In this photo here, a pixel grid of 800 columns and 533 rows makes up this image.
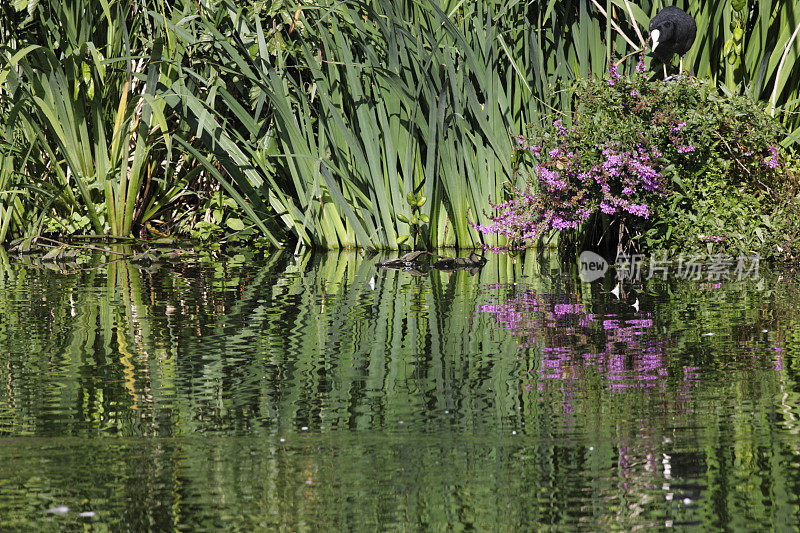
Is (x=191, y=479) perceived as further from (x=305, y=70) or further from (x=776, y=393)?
(x=305, y=70)

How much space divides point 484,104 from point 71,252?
2.55m

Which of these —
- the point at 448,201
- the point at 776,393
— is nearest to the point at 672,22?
the point at 448,201

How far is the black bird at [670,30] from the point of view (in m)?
4.79

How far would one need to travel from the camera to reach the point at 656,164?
4.70 metres

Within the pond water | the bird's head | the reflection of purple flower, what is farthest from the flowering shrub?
the pond water

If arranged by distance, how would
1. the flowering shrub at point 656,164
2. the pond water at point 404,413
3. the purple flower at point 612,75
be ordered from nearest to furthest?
the pond water at point 404,413
the flowering shrub at point 656,164
the purple flower at point 612,75

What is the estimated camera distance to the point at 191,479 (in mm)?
1694

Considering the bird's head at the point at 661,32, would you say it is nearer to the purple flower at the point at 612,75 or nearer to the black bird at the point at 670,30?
the black bird at the point at 670,30

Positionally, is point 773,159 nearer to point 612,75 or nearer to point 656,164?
point 656,164

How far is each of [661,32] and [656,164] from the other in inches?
26.7

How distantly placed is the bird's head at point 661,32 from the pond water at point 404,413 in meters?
1.57

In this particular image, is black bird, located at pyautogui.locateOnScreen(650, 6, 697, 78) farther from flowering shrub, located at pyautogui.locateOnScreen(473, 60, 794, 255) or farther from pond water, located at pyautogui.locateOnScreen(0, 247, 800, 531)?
pond water, located at pyautogui.locateOnScreen(0, 247, 800, 531)

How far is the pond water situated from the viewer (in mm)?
1571

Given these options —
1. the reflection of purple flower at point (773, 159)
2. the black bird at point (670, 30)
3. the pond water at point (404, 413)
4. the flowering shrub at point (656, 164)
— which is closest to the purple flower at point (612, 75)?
the flowering shrub at point (656, 164)
